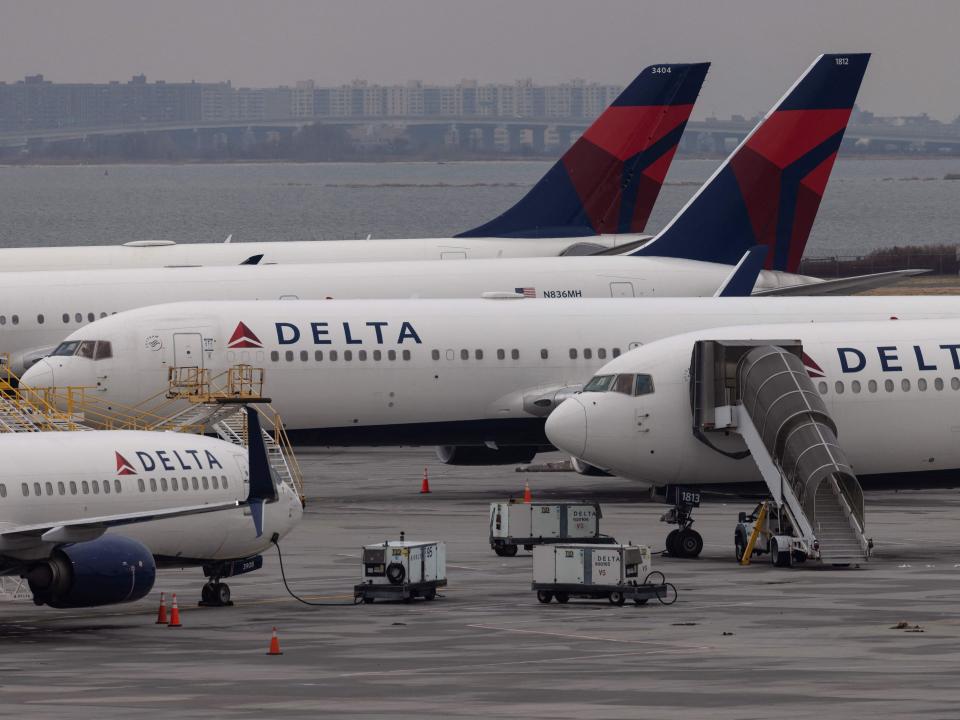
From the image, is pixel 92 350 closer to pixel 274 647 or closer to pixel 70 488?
pixel 70 488

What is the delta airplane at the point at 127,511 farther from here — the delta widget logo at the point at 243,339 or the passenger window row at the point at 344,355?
the passenger window row at the point at 344,355

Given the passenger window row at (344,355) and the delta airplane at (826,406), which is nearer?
the delta airplane at (826,406)

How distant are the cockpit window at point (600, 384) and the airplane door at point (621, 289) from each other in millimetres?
19819

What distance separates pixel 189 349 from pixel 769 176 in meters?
23.6

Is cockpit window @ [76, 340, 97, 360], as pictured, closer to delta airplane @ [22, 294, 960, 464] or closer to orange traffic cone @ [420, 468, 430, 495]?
delta airplane @ [22, 294, 960, 464]

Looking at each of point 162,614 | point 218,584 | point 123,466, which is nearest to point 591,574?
point 218,584

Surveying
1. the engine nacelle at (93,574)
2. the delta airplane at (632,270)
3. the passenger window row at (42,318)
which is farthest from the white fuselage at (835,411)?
the passenger window row at (42,318)

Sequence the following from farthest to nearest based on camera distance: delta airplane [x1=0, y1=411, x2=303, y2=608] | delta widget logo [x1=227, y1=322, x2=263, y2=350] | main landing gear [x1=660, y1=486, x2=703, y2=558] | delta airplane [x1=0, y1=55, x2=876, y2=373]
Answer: delta airplane [x1=0, y1=55, x2=876, y2=373], delta widget logo [x1=227, y1=322, x2=263, y2=350], main landing gear [x1=660, y1=486, x2=703, y2=558], delta airplane [x1=0, y1=411, x2=303, y2=608]

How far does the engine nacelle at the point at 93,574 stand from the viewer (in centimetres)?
3603

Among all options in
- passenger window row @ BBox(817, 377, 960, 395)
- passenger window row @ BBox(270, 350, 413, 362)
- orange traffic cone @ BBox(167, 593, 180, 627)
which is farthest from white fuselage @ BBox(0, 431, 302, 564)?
passenger window row @ BBox(270, 350, 413, 362)

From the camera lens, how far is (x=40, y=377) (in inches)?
2261

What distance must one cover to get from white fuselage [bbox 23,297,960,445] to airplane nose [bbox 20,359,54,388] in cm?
5

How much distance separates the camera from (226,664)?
32625mm

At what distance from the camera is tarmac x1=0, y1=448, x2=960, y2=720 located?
2864 cm
